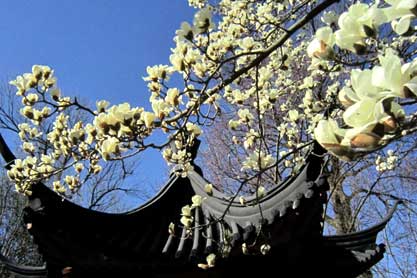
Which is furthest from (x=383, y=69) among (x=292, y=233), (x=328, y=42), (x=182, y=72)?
(x=292, y=233)

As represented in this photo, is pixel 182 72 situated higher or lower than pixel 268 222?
higher

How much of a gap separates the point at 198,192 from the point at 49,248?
3.91 feet

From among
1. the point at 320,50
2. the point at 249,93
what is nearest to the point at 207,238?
the point at 249,93

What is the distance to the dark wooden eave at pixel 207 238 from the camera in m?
2.24

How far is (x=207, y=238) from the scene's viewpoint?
223 cm

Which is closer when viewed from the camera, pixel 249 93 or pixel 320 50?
pixel 320 50

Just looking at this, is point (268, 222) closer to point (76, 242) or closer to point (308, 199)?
point (308, 199)

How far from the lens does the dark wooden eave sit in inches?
88.2

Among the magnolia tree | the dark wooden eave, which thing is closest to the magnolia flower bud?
the magnolia tree

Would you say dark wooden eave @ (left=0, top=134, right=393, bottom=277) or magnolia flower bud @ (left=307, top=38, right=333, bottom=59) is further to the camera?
dark wooden eave @ (left=0, top=134, right=393, bottom=277)

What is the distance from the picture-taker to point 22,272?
2.80 meters

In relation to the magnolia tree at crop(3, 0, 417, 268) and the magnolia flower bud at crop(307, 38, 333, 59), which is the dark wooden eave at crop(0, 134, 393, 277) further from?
the magnolia flower bud at crop(307, 38, 333, 59)

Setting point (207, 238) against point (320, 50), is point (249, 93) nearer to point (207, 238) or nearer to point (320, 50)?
point (207, 238)

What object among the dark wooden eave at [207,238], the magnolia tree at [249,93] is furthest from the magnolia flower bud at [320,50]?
the dark wooden eave at [207,238]
